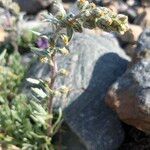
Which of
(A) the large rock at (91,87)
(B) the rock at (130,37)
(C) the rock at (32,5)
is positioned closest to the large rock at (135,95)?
(A) the large rock at (91,87)

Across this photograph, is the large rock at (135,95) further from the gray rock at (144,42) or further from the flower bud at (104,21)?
the flower bud at (104,21)

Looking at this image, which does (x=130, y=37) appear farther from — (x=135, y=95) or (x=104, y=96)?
(x=135, y=95)

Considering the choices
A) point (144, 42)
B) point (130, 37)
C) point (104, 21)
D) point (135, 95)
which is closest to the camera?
point (104, 21)

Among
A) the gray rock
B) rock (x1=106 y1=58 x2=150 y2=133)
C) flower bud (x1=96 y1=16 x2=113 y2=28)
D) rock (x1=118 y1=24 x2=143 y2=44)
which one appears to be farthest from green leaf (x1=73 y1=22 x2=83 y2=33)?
rock (x1=118 y1=24 x2=143 y2=44)

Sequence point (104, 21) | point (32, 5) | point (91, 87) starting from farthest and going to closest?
point (32, 5)
point (91, 87)
point (104, 21)

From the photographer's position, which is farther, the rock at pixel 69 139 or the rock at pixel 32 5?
the rock at pixel 32 5

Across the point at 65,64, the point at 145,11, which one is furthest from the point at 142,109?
the point at 145,11

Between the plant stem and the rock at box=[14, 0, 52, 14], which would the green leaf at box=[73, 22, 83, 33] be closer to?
the plant stem

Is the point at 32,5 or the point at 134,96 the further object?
the point at 32,5

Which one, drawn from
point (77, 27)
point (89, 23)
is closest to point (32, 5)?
point (77, 27)
